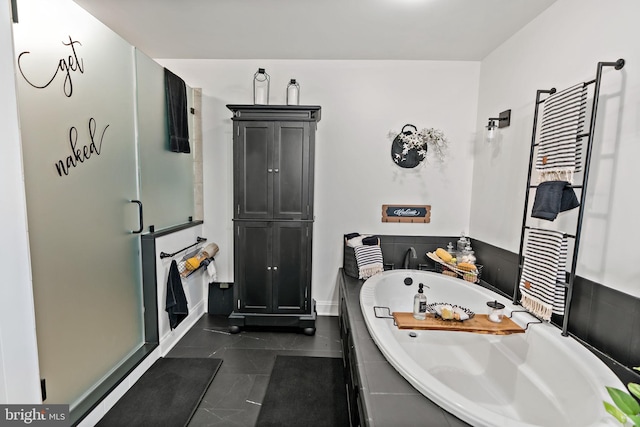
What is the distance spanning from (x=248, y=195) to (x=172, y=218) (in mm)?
699

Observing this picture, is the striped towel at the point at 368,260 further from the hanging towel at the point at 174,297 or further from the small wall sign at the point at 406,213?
the hanging towel at the point at 174,297

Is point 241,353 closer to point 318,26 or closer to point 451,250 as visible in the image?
point 451,250

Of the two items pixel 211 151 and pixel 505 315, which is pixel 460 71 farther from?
pixel 211 151

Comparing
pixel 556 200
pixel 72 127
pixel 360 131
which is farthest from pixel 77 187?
pixel 556 200

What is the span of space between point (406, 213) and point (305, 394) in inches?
75.9

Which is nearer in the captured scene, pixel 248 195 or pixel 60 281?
pixel 60 281

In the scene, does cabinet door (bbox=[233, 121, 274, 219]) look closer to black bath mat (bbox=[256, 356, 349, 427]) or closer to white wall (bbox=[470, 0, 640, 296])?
black bath mat (bbox=[256, 356, 349, 427])

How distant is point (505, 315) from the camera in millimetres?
1985

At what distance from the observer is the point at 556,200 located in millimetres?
1615

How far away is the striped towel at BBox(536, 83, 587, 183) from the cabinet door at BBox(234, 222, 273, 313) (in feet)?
7.09

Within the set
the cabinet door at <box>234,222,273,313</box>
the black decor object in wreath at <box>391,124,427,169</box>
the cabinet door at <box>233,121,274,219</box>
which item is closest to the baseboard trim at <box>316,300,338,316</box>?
the cabinet door at <box>234,222,273,313</box>

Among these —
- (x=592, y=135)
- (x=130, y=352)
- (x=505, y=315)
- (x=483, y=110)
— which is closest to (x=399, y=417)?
(x=505, y=315)

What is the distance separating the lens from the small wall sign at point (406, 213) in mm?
3020

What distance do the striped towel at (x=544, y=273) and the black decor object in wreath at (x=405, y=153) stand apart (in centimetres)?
134
